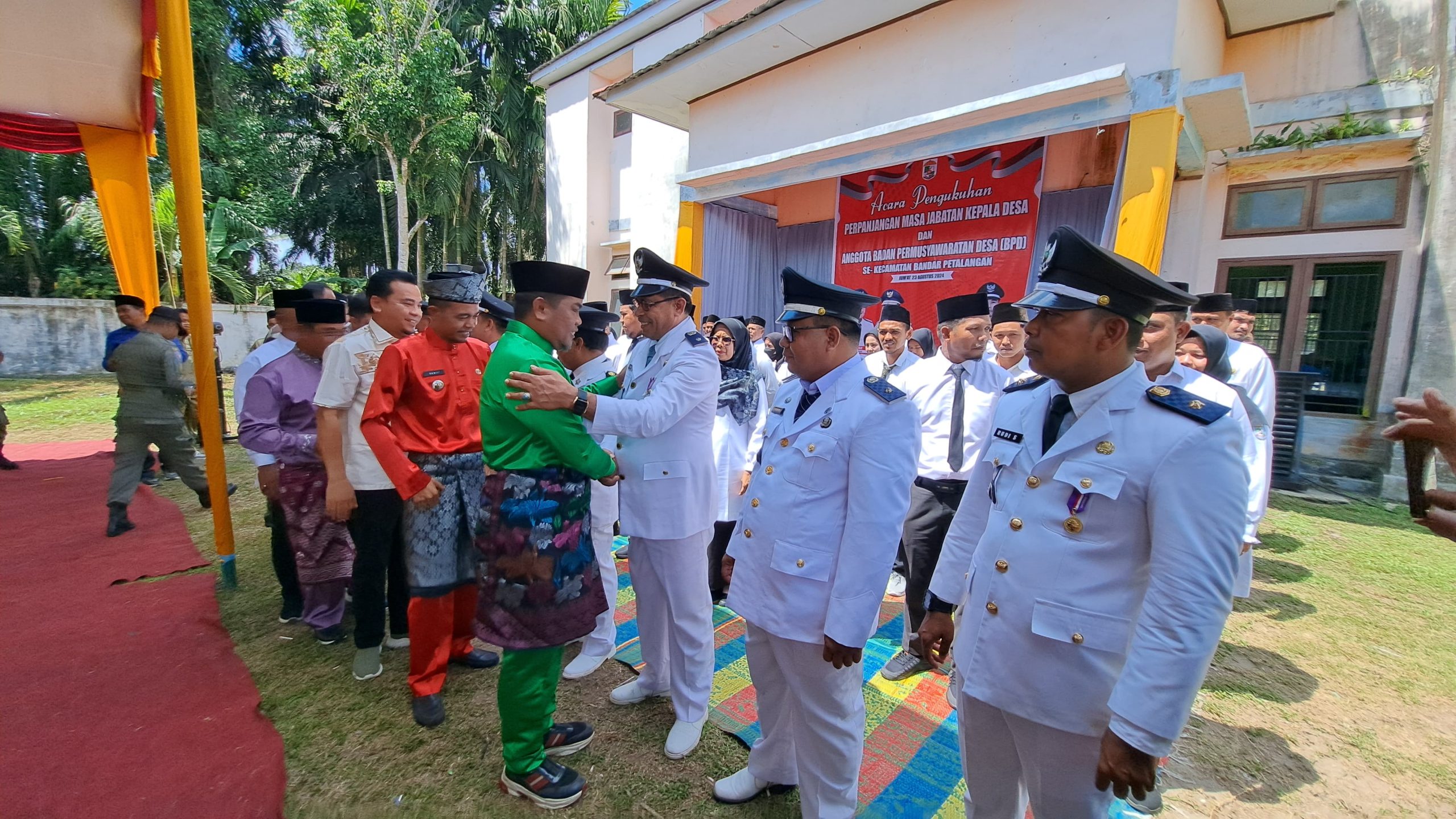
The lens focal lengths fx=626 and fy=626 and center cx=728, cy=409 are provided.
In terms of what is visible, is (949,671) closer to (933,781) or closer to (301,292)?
(933,781)

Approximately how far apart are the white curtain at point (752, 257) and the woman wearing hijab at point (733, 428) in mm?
6457

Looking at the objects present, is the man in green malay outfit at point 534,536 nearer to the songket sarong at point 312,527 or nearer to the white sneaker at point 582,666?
the white sneaker at point 582,666

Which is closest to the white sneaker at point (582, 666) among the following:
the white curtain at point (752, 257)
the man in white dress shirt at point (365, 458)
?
the man in white dress shirt at point (365, 458)

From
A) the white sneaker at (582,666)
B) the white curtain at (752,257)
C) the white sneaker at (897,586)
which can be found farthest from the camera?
the white curtain at (752,257)

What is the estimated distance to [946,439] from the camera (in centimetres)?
361

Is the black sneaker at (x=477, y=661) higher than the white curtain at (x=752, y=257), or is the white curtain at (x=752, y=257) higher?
the white curtain at (x=752, y=257)

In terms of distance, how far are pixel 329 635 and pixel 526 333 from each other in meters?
2.57

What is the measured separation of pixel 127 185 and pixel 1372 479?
48.5ft

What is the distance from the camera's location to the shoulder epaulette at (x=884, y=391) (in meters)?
2.11

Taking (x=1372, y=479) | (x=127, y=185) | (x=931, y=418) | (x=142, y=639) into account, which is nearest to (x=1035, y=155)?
(x=1372, y=479)

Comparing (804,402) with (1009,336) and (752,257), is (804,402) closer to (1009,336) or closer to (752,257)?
(1009,336)

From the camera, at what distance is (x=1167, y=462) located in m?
1.43

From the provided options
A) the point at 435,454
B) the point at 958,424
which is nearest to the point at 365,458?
the point at 435,454

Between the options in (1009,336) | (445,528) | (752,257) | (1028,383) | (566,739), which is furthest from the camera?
(752,257)
